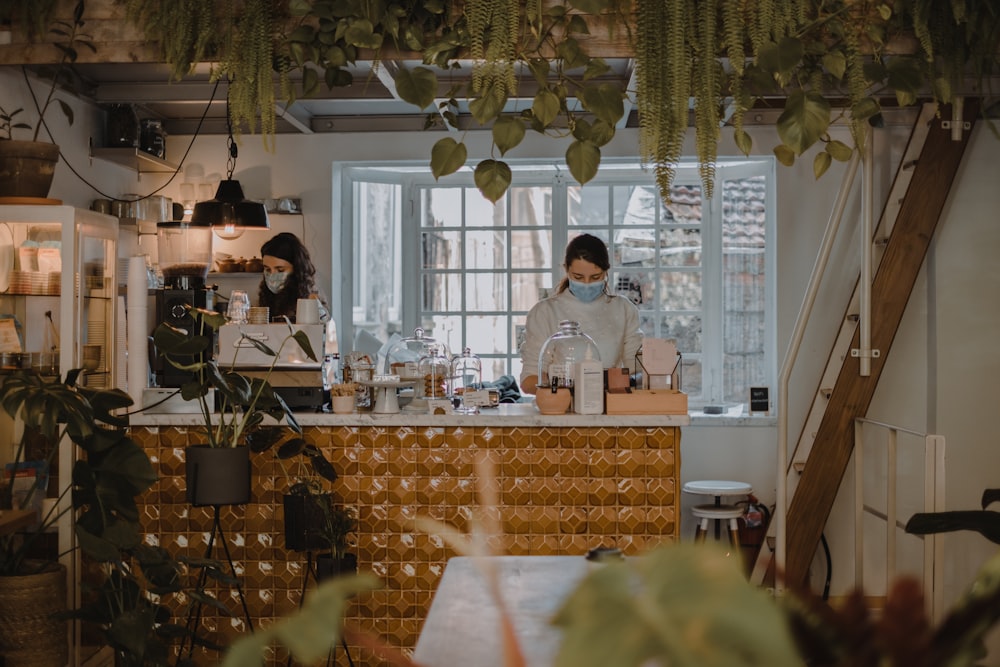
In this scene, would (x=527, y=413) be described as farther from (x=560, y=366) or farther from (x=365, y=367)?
(x=365, y=367)

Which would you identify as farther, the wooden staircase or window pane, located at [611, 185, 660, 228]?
window pane, located at [611, 185, 660, 228]

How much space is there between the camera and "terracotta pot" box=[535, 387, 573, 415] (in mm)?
3670

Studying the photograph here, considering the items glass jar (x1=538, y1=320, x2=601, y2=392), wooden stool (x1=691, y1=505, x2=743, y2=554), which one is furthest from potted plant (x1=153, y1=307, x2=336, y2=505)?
wooden stool (x1=691, y1=505, x2=743, y2=554)

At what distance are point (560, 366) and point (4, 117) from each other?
9.33ft

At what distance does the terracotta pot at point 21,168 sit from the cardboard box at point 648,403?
249 cm

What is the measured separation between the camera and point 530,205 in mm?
6742

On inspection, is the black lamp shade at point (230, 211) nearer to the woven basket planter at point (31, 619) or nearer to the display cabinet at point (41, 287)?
the display cabinet at point (41, 287)

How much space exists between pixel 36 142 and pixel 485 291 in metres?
3.30

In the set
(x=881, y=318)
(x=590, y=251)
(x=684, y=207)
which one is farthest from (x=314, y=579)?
(x=684, y=207)

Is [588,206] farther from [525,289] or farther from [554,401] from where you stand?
[554,401]

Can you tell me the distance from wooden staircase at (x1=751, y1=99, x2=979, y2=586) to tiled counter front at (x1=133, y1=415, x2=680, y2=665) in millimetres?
1387

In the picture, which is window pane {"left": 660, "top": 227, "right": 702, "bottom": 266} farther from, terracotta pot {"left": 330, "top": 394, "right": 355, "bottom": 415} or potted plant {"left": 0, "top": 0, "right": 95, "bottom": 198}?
potted plant {"left": 0, "top": 0, "right": 95, "bottom": 198}

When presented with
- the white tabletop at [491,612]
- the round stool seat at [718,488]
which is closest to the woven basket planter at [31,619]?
the white tabletop at [491,612]

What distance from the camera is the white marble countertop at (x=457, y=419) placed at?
3.62 m
